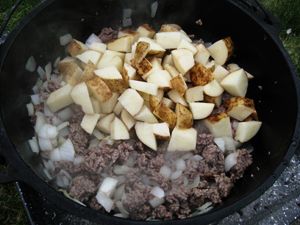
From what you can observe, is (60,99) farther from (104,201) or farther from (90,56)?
(104,201)

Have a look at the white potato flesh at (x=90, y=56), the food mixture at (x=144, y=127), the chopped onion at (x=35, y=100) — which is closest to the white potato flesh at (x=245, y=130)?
the food mixture at (x=144, y=127)

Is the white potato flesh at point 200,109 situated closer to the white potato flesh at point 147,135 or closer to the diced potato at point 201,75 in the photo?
the diced potato at point 201,75

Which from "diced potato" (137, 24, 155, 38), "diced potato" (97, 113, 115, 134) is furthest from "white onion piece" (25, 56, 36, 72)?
"diced potato" (137, 24, 155, 38)

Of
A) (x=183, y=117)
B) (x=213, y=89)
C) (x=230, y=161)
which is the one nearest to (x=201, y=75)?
(x=213, y=89)

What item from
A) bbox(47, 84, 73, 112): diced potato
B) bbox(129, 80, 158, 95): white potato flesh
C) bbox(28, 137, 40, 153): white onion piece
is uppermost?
bbox(129, 80, 158, 95): white potato flesh

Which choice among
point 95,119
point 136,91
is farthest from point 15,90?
point 136,91

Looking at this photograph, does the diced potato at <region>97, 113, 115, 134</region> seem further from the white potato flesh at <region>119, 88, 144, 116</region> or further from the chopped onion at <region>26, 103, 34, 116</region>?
the chopped onion at <region>26, 103, 34, 116</region>

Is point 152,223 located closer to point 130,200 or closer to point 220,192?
point 130,200
